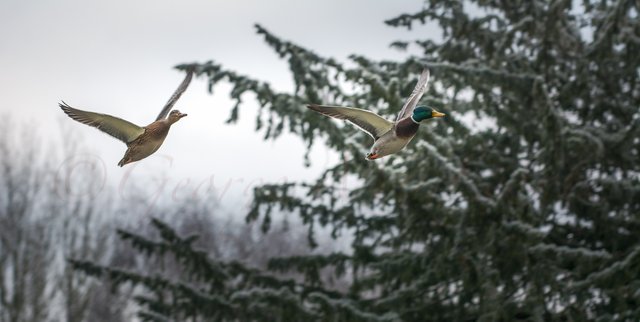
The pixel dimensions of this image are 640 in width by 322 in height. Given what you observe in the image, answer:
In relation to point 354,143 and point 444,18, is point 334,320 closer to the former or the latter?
point 354,143

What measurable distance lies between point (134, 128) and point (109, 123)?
0.08 metres

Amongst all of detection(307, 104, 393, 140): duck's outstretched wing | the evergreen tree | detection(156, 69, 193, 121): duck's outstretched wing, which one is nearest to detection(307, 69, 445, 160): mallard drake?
detection(307, 104, 393, 140): duck's outstretched wing

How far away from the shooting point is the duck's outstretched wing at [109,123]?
2268 millimetres

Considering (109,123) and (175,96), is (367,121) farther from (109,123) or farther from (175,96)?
(109,123)

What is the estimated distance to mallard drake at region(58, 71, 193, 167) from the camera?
7.16ft

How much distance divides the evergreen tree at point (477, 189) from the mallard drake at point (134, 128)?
16.3 ft

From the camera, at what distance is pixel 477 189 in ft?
25.8

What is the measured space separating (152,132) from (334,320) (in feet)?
20.7

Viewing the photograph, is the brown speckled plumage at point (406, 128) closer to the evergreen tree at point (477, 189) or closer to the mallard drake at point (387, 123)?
the mallard drake at point (387, 123)

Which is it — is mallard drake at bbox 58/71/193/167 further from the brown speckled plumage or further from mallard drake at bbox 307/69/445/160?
the brown speckled plumage

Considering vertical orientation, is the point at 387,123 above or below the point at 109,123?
above

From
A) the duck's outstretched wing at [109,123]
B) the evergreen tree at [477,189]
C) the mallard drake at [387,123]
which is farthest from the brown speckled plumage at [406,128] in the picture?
the evergreen tree at [477,189]

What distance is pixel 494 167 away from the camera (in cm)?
934

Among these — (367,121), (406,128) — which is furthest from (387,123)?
(406,128)
